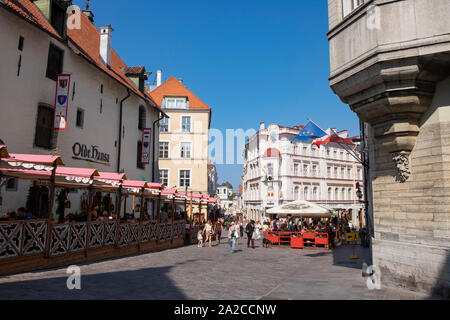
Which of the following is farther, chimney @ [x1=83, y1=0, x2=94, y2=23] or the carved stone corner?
chimney @ [x1=83, y1=0, x2=94, y2=23]

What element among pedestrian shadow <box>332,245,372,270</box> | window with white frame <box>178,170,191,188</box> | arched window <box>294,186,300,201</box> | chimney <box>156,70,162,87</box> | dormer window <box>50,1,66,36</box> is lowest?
pedestrian shadow <box>332,245,372,270</box>

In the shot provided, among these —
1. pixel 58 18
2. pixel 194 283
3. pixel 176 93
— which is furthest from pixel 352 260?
pixel 176 93

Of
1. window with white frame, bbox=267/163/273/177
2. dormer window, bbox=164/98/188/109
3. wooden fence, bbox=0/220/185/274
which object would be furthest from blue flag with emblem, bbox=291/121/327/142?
window with white frame, bbox=267/163/273/177

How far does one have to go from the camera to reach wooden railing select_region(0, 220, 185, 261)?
8.98m

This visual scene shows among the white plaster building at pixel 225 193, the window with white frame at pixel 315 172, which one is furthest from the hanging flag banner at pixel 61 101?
the white plaster building at pixel 225 193

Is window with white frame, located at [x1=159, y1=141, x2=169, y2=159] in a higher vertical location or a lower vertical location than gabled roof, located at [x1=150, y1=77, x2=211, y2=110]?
lower

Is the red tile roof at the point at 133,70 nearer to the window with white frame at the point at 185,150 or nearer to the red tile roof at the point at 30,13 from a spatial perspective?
the red tile roof at the point at 30,13

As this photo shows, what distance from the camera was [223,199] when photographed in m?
130

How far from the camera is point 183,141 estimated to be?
3981cm

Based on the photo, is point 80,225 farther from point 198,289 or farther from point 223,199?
point 223,199

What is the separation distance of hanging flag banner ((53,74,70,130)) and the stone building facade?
38.5 ft

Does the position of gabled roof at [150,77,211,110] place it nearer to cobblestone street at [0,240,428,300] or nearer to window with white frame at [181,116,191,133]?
window with white frame at [181,116,191,133]

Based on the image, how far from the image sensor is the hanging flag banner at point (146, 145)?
81.1 ft

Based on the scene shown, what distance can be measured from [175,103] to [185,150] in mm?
6291
